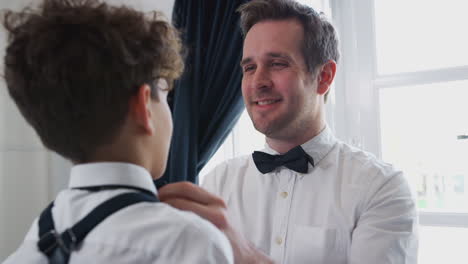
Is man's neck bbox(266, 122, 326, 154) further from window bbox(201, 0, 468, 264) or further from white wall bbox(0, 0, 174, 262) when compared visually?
white wall bbox(0, 0, 174, 262)

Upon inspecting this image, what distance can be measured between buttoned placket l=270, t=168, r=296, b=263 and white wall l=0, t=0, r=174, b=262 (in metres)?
1.62

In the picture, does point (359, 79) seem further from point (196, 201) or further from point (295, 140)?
point (196, 201)

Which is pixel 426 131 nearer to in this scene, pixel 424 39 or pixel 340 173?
pixel 424 39

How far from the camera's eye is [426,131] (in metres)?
2.51

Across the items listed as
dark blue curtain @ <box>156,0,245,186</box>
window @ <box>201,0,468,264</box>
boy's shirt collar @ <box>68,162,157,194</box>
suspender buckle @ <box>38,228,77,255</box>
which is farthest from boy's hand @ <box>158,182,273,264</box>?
window @ <box>201,0,468,264</box>

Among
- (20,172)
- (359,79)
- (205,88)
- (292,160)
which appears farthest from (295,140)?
(20,172)

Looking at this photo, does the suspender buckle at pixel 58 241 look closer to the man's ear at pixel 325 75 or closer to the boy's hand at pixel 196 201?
the boy's hand at pixel 196 201

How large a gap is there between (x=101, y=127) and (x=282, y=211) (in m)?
1.03

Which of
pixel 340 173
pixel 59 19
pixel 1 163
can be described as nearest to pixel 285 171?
pixel 340 173

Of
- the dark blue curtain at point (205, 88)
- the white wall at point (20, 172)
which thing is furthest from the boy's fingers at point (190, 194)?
the white wall at point (20, 172)

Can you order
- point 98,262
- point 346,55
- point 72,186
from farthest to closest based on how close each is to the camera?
point 346,55, point 72,186, point 98,262

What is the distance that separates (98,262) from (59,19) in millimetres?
459

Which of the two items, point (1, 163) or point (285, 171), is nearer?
point (285, 171)

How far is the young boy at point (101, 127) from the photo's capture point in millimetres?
720
